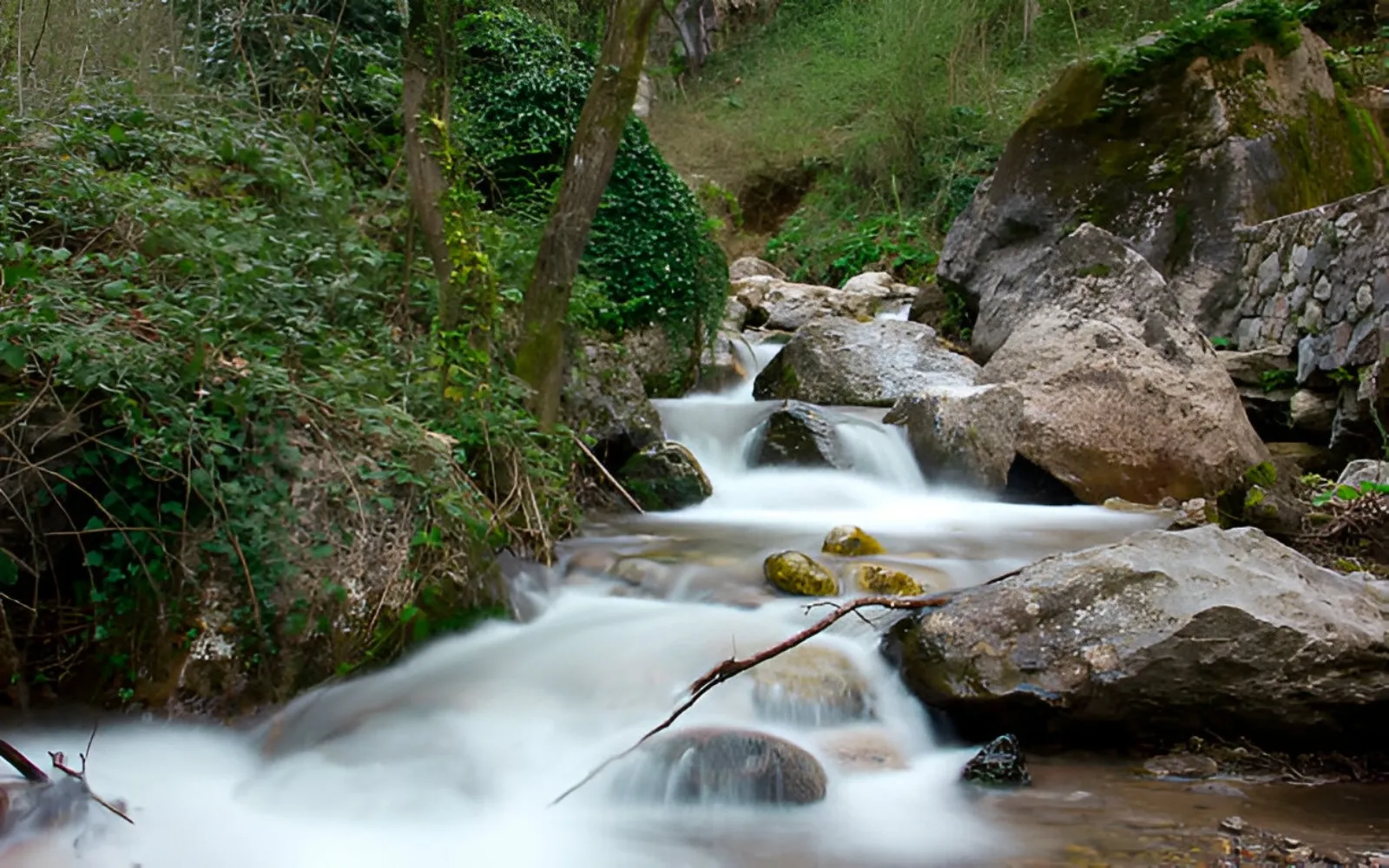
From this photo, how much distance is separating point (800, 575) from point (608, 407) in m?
2.54

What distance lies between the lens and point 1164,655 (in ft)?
11.6

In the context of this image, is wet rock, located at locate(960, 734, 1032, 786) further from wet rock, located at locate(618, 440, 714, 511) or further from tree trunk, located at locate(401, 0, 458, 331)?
wet rock, located at locate(618, 440, 714, 511)

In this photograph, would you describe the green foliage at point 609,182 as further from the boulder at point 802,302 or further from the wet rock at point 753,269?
the wet rock at point 753,269

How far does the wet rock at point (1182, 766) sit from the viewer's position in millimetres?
3377

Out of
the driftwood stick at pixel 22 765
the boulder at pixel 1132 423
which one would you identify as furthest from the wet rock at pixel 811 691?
the boulder at pixel 1132 423

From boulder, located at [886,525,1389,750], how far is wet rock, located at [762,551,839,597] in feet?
3.00

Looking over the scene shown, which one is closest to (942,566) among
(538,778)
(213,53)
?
(538,778)

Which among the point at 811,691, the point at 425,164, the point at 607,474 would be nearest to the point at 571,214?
the point at 425,164

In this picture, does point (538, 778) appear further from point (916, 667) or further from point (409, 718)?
point (916, 667)

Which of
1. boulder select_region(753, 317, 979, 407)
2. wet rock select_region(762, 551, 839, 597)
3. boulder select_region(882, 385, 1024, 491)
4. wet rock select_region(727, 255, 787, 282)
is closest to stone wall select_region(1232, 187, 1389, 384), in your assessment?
boulder select_region(882, 385, 1024, 491)

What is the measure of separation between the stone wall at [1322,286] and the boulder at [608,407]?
476 cm

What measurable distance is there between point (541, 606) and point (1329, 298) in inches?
241

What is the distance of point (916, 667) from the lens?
384cm

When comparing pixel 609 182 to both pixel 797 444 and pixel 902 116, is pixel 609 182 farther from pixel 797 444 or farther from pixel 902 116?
pixel 902 116
